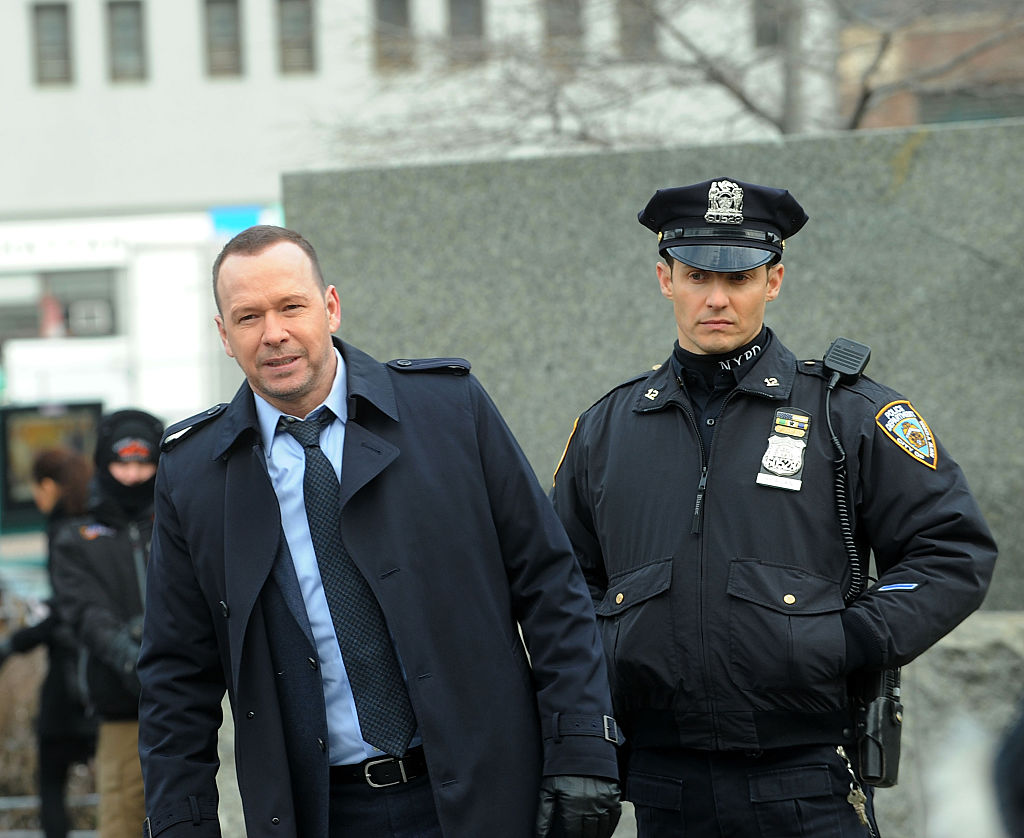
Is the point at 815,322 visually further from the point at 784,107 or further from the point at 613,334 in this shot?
the point at 784,107

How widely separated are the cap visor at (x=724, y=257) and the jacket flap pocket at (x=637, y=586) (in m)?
0.74

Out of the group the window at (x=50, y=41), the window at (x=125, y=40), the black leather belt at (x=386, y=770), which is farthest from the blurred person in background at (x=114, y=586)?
the window at (x=50, y=41)

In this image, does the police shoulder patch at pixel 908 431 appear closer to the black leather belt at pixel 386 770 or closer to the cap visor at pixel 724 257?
the cap visor at pixel 724 257

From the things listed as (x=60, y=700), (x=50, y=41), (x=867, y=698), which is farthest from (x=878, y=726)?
(x=50, y=41)

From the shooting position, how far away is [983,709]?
16.1ft

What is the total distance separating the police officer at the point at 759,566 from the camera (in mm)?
3275

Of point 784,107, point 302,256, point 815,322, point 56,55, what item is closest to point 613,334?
point 815,322

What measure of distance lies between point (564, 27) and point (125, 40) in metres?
24.6

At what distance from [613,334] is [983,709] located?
189cm

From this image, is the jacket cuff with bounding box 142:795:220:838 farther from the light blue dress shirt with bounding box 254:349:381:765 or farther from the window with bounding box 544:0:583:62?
the window with bounding box 544:0:583:62

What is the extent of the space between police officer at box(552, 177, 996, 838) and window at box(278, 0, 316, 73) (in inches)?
1164

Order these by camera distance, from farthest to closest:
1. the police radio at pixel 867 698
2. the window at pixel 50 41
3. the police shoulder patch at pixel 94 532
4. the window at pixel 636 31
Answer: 1. the window at pixel 50 41
2. the window at pixel 636 31
3. the police shoulder patch at pixel 94 532
4. the police radio at pixel 867 698

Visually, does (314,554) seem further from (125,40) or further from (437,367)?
(125,40)

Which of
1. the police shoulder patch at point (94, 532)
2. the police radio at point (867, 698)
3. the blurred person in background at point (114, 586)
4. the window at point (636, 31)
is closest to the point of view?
the police radio at point (867, 698)
